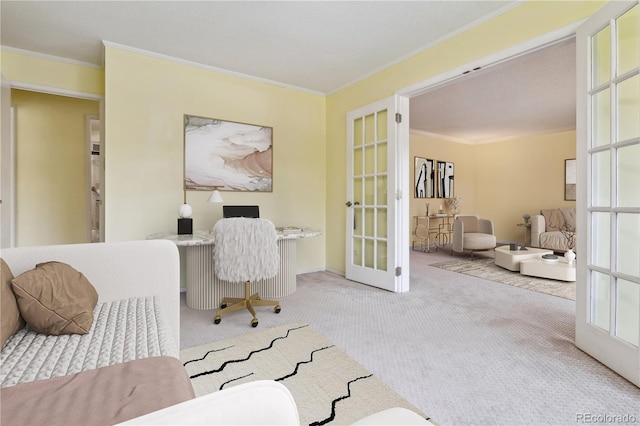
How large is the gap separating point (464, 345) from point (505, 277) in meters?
2.40

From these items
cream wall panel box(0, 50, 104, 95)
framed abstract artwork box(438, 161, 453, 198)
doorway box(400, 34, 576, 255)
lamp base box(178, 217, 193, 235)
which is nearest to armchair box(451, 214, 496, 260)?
doorway box(400, 34, 576, 255)

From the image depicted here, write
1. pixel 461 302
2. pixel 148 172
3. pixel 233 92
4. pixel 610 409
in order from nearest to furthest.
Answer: pixel 610 409, pixel 461 302, pixel 148 172, pixel 233 92

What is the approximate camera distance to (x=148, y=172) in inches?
126

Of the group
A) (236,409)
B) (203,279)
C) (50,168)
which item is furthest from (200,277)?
(50,168)

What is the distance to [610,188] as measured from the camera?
5.95 ft

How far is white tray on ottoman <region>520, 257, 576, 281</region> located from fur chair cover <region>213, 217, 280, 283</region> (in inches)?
140

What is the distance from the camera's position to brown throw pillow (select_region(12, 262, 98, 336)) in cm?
123

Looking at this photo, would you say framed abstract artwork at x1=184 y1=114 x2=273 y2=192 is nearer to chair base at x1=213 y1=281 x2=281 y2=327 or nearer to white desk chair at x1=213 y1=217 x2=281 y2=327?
white desk chair at x1=213 y1=217 x2=281 y2=327

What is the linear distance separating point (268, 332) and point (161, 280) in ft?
2.95

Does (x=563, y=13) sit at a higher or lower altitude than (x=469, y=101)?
lower

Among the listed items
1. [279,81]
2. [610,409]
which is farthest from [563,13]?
[279,81]

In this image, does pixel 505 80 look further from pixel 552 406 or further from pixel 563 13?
pixel 552 406

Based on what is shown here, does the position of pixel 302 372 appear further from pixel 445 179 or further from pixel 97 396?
pixel 445 179

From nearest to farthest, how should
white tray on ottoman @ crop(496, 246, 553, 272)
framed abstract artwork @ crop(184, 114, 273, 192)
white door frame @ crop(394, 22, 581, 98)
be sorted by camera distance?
white door frame @ crop(394, 22, 581, 98) < framed abstract artwork @ crop(184, 114, 273, 192) < white tray on ottoman @ crop(496, 246, 553, 272)
